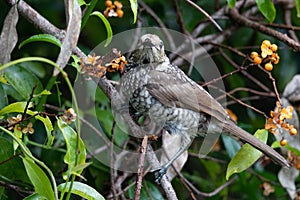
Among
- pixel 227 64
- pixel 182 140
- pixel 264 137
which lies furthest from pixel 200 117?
pixel 227 64

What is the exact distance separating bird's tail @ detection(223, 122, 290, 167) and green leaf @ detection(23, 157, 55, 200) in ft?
2.73

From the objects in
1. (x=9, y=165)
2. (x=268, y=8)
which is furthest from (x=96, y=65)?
(x=268, y=8)

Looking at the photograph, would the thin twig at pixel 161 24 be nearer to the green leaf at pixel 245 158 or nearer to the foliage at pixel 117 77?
the foliage at pixel 117 77

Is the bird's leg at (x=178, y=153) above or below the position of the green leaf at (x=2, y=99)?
below

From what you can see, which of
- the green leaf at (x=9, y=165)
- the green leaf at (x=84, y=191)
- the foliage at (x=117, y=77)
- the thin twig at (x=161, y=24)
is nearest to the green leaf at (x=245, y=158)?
the foliage at (x=117, y=77)

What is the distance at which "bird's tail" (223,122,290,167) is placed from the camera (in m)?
1.99

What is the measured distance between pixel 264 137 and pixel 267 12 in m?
0.47

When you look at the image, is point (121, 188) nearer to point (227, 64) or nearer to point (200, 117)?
point (200, 117)

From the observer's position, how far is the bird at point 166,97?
6.84 ft

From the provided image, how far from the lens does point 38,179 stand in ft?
4.52

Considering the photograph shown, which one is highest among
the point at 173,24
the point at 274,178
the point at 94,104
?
the point at 173,24

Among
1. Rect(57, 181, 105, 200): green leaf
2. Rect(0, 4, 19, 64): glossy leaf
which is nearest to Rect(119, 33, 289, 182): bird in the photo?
Rect(57, 181, 105, 200): green leaf

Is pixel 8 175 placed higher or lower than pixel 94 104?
lower

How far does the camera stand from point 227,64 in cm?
291
